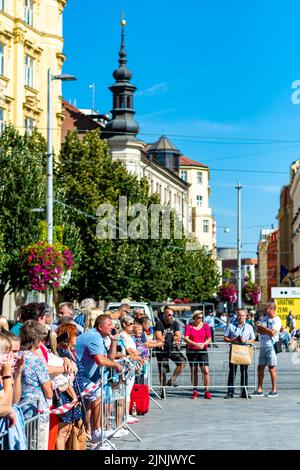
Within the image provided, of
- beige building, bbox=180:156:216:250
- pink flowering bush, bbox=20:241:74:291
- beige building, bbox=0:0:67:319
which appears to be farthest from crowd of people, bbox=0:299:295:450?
beige building, bbox=180:156:216:250

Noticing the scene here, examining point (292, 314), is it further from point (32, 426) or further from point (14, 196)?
point (32, 426)

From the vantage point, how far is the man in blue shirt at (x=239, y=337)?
19953mm

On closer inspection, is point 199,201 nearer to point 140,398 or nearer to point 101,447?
point 140,398

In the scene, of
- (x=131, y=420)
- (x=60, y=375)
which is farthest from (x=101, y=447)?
(x=131, y=420)

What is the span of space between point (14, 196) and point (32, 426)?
2896 centimetres

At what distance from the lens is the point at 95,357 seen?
1219 cm

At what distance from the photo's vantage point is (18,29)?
44281 millimetres

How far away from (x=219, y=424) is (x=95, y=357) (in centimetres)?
358

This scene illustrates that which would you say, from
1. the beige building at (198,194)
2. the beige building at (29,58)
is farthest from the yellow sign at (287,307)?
the beige building at (198,194)

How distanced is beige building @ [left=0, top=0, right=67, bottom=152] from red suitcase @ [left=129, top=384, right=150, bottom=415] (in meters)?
26.5

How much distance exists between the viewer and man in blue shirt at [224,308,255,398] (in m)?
20.0

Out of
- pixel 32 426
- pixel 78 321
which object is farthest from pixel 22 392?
pixel 78 321

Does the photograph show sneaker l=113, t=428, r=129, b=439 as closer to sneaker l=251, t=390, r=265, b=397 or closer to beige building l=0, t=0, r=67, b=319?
sneaker l=251, t=390, r=265, b=397

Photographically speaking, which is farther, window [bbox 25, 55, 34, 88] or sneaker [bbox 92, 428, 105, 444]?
window [bbox 25, 55, 34, 88]
